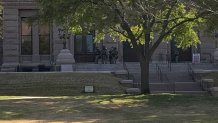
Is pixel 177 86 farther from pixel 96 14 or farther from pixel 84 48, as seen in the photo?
pixel 84 48

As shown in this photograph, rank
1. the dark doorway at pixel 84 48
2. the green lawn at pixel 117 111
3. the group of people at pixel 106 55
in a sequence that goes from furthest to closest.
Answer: the dark doorway at pixel 84 48 < the group of people at pixel 106 55 < the green lawn at pixel 117 111

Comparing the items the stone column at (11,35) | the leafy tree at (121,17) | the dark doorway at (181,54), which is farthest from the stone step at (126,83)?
the stone column at (11,35)

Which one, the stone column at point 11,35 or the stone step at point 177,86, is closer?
the stone step at point 177,86

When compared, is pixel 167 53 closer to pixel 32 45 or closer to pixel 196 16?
pixel 32 45

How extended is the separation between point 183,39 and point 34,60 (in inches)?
899

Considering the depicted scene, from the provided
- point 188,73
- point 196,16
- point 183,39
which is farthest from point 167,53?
point 196,16

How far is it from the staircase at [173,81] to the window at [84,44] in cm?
765

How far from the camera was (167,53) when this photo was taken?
48.4m

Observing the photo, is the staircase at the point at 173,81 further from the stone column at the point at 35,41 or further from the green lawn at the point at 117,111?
the stone column at the point at 35,41

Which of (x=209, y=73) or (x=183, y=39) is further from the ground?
(x=183, y=39)

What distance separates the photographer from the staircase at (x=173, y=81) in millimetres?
32125

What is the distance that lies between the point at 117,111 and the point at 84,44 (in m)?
31.5

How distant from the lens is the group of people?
151 ft

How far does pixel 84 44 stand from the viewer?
49.5m
